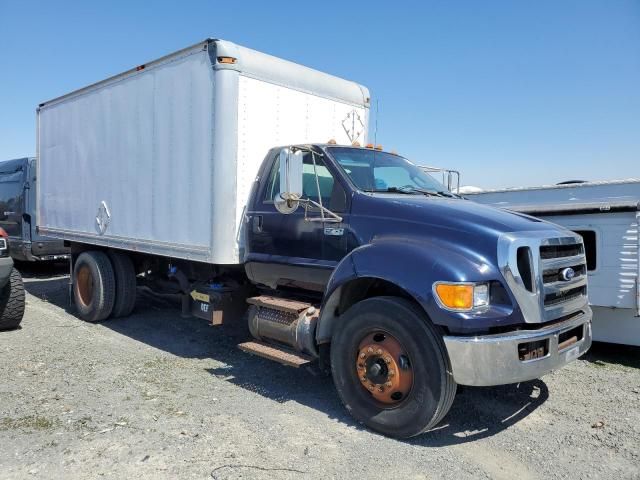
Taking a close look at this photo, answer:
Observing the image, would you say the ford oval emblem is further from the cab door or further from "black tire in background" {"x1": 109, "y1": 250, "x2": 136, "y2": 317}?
"black tire in background" {"x1": 109, "y1": 250, "x2": 136, "y2": 317}

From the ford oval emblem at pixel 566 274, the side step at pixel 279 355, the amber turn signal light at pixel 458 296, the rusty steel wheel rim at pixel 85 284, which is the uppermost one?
the ford oval emblem at pixel 566 274

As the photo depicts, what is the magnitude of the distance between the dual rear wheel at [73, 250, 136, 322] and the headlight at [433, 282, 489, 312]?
5349 mm

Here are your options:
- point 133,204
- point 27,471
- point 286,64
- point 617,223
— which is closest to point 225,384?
point 27,471

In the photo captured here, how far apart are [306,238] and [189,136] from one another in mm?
1952

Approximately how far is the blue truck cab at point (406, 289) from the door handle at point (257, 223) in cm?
15

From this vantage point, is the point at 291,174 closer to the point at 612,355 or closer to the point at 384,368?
the point at 384,368

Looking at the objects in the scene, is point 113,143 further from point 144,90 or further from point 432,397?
point 432,397

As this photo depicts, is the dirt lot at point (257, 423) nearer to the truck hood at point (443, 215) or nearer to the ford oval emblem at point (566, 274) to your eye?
the ford oval emblem at point (566, 274)

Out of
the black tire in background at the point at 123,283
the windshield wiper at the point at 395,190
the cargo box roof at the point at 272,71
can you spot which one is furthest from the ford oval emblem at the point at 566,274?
the black tire in background at the point at 123,283

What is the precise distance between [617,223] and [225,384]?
452 cm

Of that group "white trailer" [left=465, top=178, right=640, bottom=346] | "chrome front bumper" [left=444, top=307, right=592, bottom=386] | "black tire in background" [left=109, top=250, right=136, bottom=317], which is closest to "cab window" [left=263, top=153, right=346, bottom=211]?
"chrome front bumper" [left=444, top=307, right=592, bottom=386]

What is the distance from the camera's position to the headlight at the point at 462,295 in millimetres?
3547

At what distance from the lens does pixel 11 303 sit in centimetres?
695

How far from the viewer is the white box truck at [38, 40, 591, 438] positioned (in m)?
3.67
